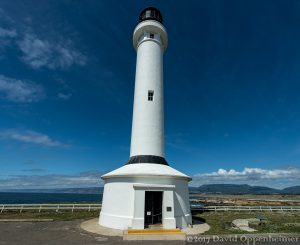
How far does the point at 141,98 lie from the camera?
15969mm

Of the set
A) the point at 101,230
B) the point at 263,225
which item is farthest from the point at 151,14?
the point at 263,225

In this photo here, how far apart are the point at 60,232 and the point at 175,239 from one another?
18.8 ft

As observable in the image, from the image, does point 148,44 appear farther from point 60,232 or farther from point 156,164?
point 60,232

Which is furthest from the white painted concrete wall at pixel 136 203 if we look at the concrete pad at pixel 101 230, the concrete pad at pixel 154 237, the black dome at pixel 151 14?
the black dome at pixel 151 14

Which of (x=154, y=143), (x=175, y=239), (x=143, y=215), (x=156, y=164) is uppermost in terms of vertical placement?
(x=154, y=143)

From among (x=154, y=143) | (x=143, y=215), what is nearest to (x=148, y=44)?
(x=154, y=143)

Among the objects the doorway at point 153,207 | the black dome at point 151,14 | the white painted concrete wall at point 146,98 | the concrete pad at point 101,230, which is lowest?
the concrete pad at point 101,230

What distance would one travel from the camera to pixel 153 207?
13078 mm

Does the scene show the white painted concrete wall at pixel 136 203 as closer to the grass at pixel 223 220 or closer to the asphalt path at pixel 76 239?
the asphalt path at pixel 76 239

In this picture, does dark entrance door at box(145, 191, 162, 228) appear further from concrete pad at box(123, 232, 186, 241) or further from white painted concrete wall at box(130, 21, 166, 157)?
white painted concrete wall at box(130, 21, 166, 157)

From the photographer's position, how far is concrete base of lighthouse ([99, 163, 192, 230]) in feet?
39.7

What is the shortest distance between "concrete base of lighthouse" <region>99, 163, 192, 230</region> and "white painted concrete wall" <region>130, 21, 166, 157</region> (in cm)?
172

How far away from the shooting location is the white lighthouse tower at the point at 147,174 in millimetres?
12297

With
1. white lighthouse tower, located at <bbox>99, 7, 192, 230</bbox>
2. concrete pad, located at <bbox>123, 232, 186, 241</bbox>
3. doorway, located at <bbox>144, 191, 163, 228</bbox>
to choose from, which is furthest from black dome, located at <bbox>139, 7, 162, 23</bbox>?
concrete pad, located at <bbox>123, 232, 186, 241</bbox>
